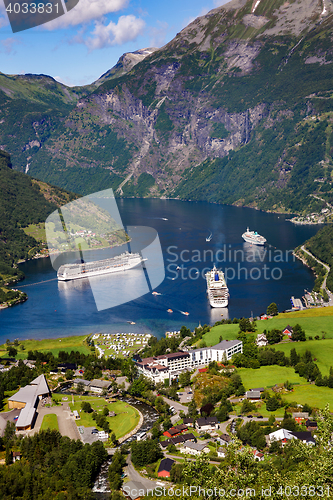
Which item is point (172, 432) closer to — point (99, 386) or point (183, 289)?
point (99, 386)

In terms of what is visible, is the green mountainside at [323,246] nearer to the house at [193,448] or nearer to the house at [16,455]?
the house at [193,448]

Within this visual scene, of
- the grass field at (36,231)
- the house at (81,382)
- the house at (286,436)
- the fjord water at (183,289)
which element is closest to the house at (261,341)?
the fjord water at (183,289)

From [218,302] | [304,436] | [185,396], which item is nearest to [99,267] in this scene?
[218,302]

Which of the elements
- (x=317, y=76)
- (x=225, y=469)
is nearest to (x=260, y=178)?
(x=317, y=76)

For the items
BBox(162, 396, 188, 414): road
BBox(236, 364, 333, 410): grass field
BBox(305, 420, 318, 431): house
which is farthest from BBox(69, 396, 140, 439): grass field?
BBox(305, 420, 318, 431): house

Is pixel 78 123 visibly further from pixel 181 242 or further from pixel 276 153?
pixel 181 242

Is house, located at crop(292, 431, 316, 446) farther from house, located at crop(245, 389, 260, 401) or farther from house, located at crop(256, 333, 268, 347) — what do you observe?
house, located at crop(256, 333, 268, 347)

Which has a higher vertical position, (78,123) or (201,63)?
(201,63)
